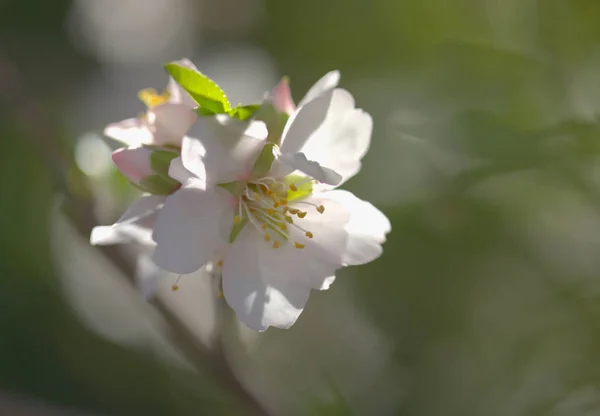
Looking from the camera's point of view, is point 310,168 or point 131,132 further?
point 131,132

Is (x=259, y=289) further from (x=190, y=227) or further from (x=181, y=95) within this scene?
(x=181, y=95)

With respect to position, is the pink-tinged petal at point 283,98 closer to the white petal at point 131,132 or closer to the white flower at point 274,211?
the white flower at point 274,211

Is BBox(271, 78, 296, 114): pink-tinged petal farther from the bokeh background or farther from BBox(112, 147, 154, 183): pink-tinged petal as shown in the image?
the bokeh background

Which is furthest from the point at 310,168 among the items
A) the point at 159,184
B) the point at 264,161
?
the point at 159,184

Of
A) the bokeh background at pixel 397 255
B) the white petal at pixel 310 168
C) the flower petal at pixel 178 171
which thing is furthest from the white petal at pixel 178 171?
the bokeh background at pixel 397 255

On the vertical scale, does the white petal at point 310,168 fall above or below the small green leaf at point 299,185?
above

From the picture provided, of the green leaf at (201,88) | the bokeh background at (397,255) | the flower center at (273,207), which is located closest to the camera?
the green leaf at (201,88)

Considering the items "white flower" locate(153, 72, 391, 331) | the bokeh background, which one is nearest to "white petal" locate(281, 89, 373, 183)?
"white flower" locate(153, 72, 391, 331)

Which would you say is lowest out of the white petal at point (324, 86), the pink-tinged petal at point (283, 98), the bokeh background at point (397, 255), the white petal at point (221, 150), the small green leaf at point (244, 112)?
the bokeh background at point (397, 255)
